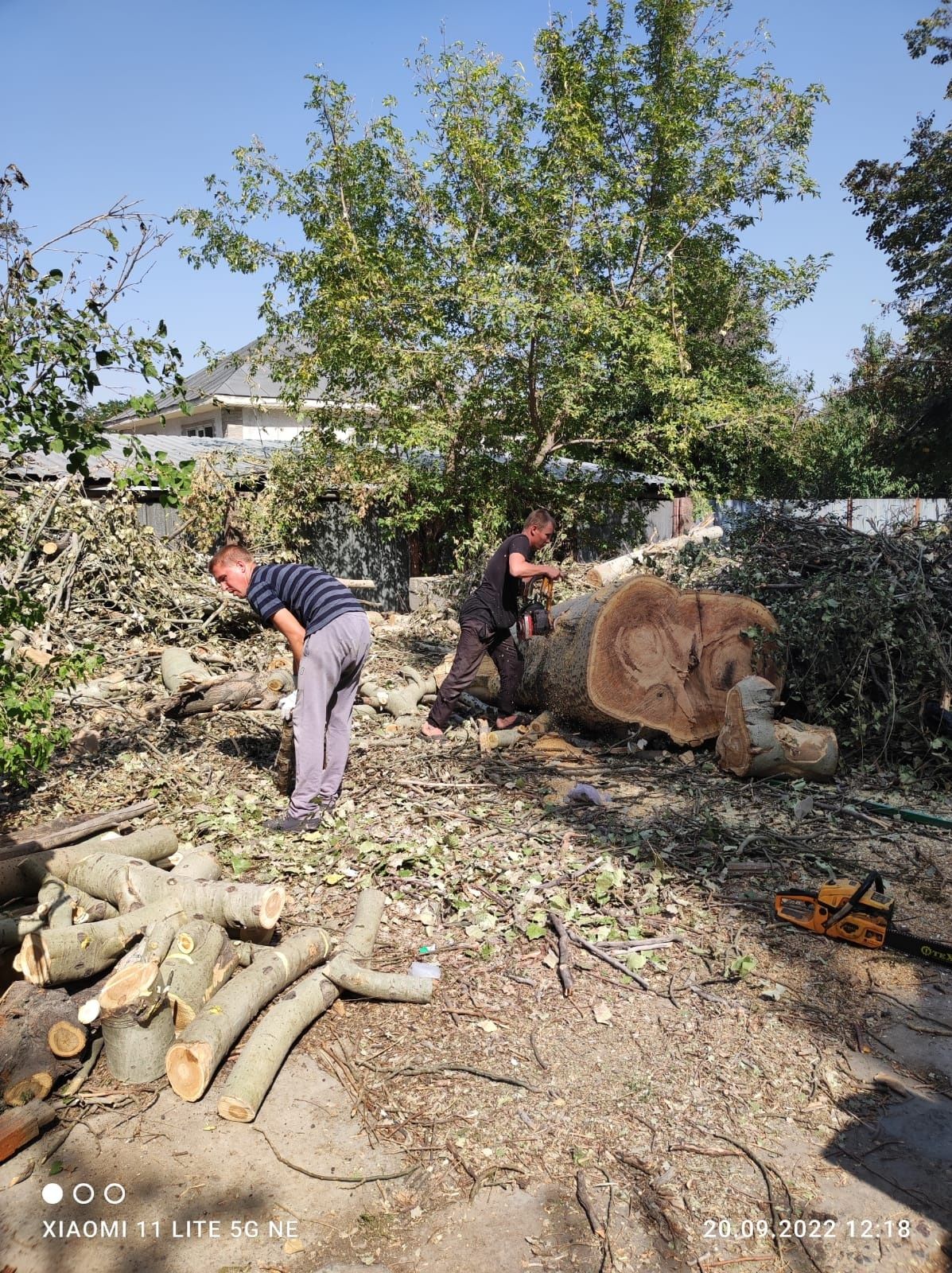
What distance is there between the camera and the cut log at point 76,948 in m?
2.89

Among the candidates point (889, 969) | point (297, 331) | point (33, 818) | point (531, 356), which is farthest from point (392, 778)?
point (297, 331)

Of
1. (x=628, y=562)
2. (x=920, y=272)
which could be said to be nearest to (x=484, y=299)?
(x=628, y=562)

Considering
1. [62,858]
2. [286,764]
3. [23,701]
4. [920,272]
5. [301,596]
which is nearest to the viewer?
[62,858]

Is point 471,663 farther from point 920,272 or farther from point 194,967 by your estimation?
point 920,272

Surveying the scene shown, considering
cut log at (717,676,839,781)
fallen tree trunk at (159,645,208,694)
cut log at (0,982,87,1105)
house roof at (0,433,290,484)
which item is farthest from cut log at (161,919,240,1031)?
house roof at (0,433,290,484)

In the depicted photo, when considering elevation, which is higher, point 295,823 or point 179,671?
point 179,671

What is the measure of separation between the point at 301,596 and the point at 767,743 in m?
2.90

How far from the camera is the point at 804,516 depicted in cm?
717

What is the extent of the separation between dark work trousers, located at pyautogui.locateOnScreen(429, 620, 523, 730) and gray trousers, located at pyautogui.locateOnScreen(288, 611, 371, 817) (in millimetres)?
1814

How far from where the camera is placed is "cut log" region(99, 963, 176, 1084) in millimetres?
2621

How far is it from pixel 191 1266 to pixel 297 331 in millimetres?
12441

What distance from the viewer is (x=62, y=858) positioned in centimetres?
359

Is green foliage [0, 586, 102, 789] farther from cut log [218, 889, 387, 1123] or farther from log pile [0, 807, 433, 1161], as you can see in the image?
cut log [218, 889, 387, 1123]

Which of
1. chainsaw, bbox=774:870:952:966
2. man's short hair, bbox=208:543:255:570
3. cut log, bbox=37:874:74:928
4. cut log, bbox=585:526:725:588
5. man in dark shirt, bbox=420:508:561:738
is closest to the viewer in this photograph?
cut log, bbox=37:874:74:928
